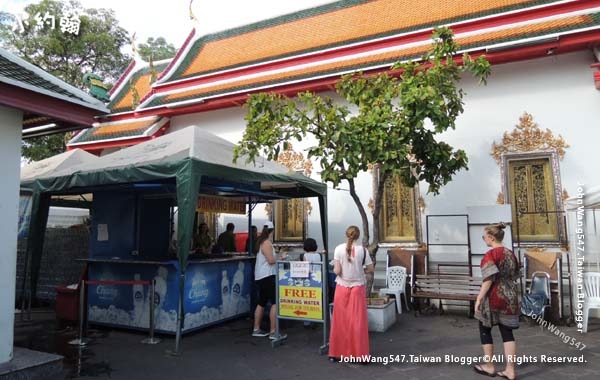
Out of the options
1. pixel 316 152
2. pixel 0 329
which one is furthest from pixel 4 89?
pixel 316 152

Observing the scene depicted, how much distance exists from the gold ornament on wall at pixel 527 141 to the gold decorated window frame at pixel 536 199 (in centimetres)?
10

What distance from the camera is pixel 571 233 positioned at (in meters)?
7.26

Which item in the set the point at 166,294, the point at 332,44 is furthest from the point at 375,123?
the point at 332,44

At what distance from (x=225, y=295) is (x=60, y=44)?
648 inches

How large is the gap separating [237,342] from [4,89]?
4.17 metres

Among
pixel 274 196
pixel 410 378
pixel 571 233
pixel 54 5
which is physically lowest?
pixel 410 378

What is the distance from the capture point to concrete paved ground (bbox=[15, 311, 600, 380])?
4891 mm

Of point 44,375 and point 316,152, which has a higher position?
point 316,152

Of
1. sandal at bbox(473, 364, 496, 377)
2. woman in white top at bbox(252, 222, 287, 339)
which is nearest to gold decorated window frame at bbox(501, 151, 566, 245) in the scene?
sandal at bbox(473, 364, 496, 377)

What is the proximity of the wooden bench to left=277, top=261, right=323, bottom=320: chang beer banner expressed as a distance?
3.06 metres

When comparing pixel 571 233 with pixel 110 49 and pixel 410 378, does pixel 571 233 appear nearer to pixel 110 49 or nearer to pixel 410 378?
pixel 410 378

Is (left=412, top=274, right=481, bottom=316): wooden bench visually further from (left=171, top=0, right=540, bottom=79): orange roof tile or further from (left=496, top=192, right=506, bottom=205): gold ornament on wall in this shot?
(left=171, top=0, right=540, bottom=79): orange roof tile

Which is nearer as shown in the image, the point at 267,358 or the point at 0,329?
the point at 0,329

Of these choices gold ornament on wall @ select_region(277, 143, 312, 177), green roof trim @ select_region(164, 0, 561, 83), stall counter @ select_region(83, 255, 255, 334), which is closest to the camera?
stall counter @ select_region(83, 255, 255, 334)
